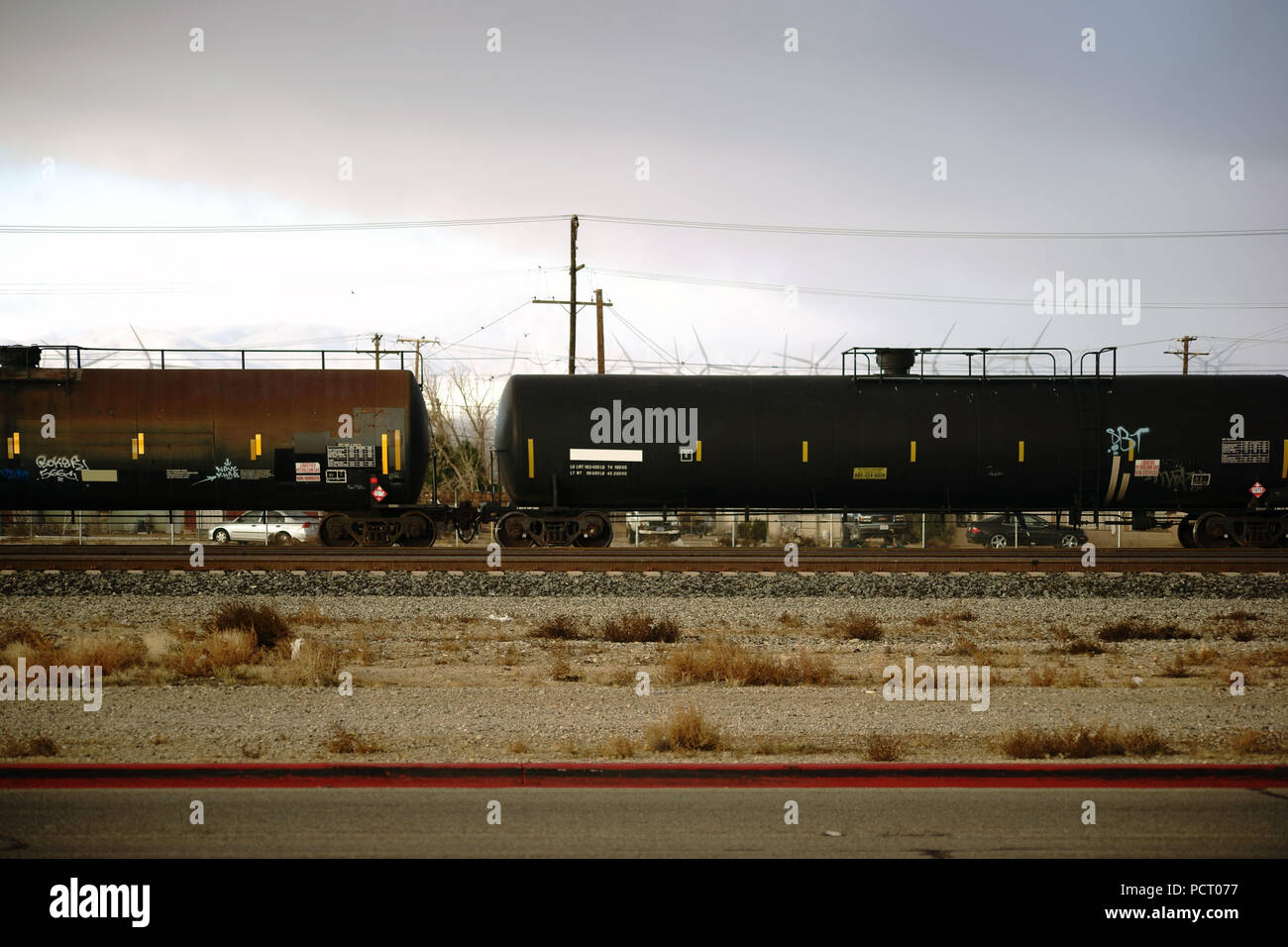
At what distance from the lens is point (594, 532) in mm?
20953

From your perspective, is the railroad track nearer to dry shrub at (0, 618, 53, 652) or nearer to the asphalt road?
dry shrub at (0, 618, 53, 652)

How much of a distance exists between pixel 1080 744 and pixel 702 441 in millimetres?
12803

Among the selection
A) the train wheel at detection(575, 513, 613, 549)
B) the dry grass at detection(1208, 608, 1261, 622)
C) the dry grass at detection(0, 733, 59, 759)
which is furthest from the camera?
the train wheel at detection(575, 513, 613, 549)

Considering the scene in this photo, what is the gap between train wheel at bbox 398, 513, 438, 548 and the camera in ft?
69.8

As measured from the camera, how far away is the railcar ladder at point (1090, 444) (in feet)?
65.3

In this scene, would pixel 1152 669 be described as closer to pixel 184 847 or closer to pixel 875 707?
pixel 875 707

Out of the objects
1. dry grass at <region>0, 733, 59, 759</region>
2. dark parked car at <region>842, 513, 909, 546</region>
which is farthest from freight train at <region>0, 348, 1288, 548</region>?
dark parked car at <region>842, 513, 909, 546</region>

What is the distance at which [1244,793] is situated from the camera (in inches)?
269

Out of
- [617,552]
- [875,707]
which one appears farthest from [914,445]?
[875,707]

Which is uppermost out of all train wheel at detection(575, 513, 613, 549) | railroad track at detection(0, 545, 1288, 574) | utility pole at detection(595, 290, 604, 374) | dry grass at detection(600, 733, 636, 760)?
utility pole at detection(595, 290, 604, 374)

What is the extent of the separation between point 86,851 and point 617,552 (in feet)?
44.4

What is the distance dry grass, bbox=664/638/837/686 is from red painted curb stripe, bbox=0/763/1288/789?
3440 mm

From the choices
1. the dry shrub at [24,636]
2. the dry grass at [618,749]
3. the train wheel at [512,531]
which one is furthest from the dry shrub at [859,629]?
the dry shrub at [24,636]
